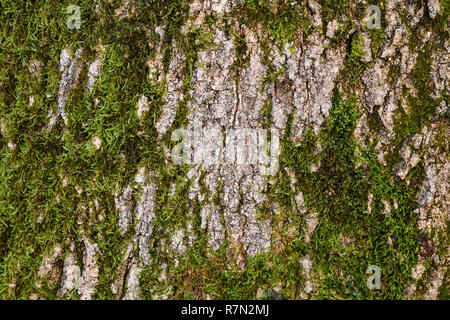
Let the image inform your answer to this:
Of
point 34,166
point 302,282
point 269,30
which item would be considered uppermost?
point 269,30

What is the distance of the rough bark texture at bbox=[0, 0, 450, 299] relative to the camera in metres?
1.57

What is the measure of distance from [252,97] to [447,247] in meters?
1.23

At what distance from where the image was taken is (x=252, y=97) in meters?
1.57

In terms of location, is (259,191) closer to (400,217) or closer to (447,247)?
(400,217)

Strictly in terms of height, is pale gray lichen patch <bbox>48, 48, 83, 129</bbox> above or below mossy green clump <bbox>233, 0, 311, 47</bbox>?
below

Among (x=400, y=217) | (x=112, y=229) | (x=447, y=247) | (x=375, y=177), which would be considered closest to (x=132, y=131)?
(x=112, y=229)

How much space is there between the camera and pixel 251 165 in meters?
1.58
